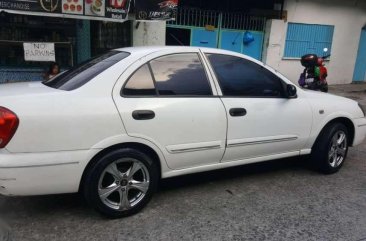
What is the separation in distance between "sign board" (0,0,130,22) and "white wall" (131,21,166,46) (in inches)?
49.9

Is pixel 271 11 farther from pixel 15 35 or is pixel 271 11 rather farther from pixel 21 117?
pixel 21 117

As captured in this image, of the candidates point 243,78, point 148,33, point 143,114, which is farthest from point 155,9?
point 143,114

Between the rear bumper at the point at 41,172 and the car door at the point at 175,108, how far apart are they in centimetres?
54

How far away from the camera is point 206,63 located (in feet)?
12.4

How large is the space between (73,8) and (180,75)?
497cm

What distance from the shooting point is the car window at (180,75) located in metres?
3.51

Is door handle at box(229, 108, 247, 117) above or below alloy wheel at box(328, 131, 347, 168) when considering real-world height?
above

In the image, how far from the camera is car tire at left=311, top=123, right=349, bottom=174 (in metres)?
4.55

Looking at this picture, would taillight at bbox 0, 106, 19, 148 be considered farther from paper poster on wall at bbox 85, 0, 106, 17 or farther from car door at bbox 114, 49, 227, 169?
paper poster on wall at bbox 85, 0, 106, 17

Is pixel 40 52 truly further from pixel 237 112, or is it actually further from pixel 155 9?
pixel 237 112

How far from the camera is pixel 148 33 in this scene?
9641 millimetres

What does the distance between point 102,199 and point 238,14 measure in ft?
30.5

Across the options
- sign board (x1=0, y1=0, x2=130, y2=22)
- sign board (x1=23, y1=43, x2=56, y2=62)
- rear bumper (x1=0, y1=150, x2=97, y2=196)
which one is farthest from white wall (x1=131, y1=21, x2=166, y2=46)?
rear bumper (x1=0, y1=150, x2=97, y2=196)

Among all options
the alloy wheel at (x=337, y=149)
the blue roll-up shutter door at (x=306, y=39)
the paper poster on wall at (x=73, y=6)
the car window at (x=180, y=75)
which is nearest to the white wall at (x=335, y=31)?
the blue roll-up shutter door at (x=306, y=39)
